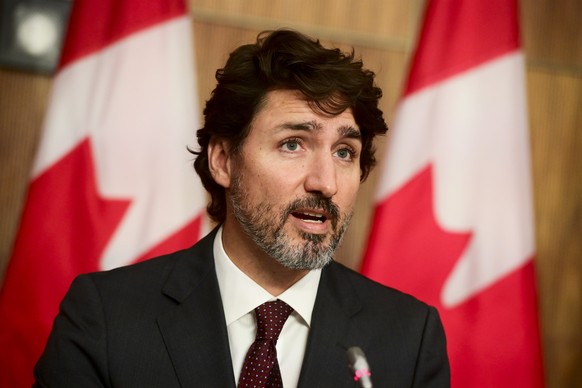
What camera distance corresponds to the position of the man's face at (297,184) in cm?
195

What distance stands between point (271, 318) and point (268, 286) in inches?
3.7

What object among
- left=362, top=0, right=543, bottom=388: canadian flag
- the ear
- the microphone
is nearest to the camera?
the microphone

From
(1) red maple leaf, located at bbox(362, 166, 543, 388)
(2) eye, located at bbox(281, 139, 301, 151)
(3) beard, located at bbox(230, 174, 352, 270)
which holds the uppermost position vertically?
(2) eye, located at bbox(281, 139, 301, 151)

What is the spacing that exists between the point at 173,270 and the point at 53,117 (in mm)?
821

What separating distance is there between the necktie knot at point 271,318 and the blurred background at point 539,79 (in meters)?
1.23

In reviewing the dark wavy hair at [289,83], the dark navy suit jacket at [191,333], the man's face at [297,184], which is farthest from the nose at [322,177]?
the dark navy suit jacket at [191,333]

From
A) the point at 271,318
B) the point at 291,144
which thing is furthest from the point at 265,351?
the point at 291,144

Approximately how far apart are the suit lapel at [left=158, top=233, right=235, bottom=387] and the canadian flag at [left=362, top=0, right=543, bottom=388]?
78cm

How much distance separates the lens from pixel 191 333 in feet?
6.45

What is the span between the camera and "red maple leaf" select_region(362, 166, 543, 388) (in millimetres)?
2604

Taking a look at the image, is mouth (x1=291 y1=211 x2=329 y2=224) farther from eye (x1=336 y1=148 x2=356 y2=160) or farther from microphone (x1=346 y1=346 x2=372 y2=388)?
microphone (x1=346 y1=346 x2=372 y2=388)

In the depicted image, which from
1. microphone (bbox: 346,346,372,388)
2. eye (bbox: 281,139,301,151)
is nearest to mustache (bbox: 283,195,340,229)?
eye (bbox: 281,139,301,151)

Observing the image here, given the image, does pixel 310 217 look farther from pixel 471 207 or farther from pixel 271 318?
pixel 471 207

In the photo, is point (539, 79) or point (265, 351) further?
point (539, 79)
